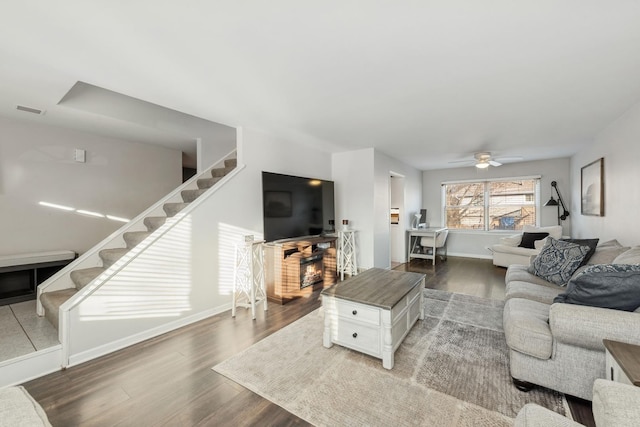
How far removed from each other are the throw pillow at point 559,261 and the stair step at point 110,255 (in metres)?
4.63

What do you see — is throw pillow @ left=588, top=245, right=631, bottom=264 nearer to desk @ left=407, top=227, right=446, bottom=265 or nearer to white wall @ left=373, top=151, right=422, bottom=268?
white wall @ left=373, top=151, right=422, bottom=268

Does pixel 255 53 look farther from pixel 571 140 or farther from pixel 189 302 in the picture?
pixel 571 140

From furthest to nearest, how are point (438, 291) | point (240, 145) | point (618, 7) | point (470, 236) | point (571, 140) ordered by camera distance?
point (470, 236) < point (571, 140) < point (438, 291) < point (240, 145) < point (618, 7)

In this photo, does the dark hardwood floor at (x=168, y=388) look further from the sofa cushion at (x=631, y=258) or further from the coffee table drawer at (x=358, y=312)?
the sofa cushion at (x=631, y=258)

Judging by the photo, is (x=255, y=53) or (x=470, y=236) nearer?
(x=255, y=53)

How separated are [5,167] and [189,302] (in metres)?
2.75

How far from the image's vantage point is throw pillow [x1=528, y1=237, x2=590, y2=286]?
273cm

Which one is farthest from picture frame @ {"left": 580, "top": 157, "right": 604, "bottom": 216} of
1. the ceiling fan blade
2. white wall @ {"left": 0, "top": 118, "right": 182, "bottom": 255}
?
white wall @ {"left": 0, "top": 118, "right": 182, "bottom": 255}

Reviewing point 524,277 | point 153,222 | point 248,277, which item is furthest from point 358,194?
point 153,222

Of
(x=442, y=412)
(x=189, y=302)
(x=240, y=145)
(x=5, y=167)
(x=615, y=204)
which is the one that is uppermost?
(x=240, y=145)

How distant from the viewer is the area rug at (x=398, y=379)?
5.12 ft

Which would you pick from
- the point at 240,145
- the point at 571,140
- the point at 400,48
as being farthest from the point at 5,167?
the point at 571,140

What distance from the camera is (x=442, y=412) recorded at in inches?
61.6

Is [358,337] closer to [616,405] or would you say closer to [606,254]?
[616,405]
